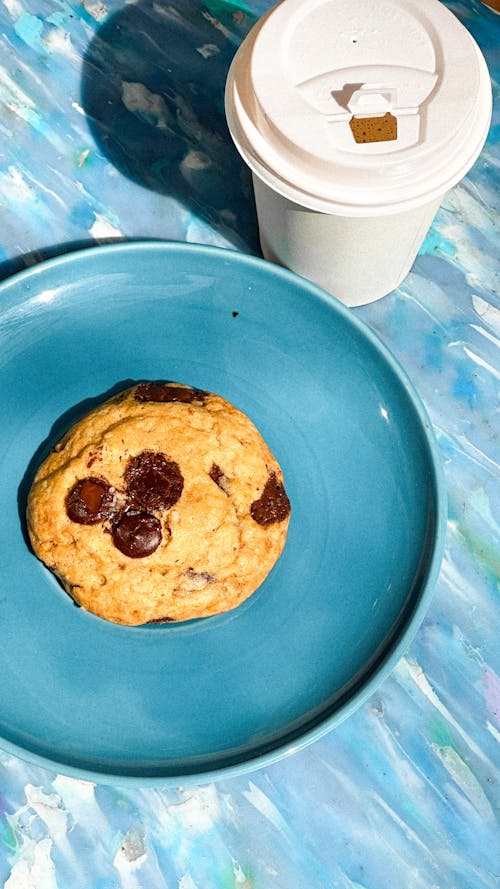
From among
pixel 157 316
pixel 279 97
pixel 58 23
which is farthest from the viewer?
pixel 58 23

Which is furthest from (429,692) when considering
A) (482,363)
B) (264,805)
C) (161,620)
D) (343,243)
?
(343,243)

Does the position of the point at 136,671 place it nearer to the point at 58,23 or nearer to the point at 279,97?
the point at 279,97

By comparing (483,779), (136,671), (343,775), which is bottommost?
(483,779)

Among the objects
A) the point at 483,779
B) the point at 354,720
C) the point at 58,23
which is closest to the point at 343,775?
the point at 354,720

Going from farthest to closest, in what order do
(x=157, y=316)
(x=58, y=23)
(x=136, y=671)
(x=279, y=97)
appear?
1. (x=58, y=23)
2. (x=157, y=316)
3. (x=136, y=671)
4. (x=279, y=97)

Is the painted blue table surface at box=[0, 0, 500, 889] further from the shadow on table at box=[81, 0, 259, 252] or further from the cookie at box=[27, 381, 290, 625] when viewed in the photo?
the cookie at box=[27, 381, 290, 625]

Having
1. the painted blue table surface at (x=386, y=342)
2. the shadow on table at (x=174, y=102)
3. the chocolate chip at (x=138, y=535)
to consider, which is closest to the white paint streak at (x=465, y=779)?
the painted blue table surface at (x=386, y=342)
